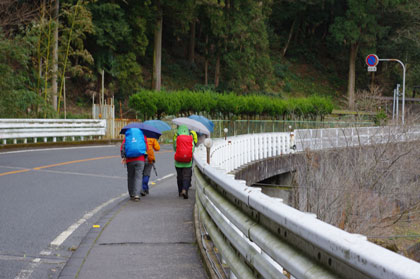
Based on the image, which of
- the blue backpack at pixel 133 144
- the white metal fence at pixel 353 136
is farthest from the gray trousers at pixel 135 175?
the white metal fence at pixel 353 136

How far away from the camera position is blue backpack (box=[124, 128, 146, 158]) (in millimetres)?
10619

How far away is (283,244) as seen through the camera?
318 cm

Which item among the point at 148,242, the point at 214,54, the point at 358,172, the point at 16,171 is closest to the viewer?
the point at 148,242

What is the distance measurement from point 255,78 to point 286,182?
28.2 meters

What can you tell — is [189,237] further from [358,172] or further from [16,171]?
[358,172]

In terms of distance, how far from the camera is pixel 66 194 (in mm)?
11312

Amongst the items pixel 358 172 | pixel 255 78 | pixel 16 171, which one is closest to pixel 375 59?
pixel 255 78

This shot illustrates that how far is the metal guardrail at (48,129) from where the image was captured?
22.3m

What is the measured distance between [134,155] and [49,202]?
1743 mm

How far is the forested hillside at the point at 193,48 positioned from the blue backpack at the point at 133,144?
1645cm

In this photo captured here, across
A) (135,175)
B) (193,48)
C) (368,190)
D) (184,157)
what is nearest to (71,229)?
(135,175)

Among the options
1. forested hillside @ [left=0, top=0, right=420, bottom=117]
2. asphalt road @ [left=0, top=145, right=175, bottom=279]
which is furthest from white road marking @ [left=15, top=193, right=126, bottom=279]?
forested hillside @ [left=0, top=0, right=420, bottom=117]

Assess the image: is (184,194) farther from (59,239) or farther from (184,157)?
(59,239)

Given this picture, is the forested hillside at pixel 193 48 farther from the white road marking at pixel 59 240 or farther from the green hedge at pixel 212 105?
the white road marking at pixel 59 240
